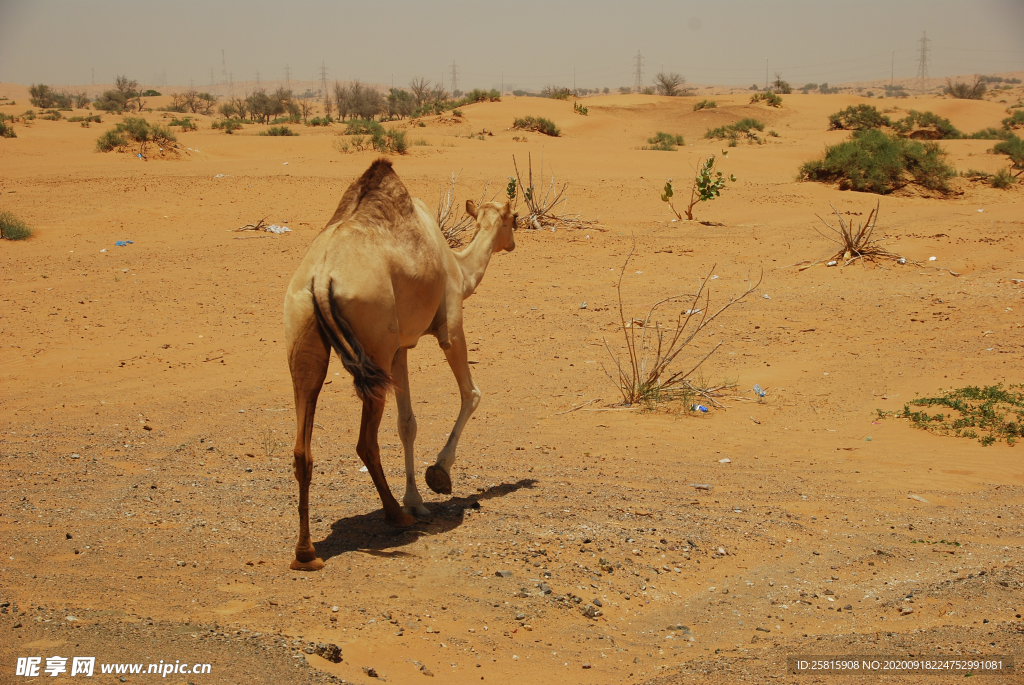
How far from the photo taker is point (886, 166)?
21484 millimetres

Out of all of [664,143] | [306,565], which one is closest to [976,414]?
[306,565]

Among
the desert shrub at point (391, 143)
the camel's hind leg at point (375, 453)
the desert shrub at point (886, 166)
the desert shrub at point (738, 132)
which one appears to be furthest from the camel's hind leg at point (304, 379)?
the desert shrub at point (738, 132)

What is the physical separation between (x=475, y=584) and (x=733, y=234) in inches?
557

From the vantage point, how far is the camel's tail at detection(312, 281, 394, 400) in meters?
4.38

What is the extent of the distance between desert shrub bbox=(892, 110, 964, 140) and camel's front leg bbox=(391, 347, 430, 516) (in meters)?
33.6

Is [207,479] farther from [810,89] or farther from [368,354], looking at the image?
[810,89]

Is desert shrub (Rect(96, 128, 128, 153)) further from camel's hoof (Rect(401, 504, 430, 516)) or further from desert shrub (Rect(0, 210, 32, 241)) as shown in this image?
camel's hoof (Rect(401, 504, 430, 516))

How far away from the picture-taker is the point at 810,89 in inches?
4806

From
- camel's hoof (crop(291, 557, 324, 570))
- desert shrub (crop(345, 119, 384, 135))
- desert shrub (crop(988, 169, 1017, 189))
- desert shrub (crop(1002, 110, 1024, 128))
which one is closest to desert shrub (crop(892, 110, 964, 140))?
desert shrub (crop(1002, 110, 1024, 128))

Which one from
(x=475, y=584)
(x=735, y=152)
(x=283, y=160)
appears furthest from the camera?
(x=735, y=152)

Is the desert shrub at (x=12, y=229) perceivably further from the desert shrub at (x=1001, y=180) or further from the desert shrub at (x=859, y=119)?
the desert shrub at (x=859, y=119)

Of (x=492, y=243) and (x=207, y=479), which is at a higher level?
(x=492, y=243)

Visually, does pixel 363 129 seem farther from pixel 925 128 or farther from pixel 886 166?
pixel 925 128

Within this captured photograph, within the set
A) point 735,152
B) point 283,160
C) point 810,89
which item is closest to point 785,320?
point 283,160
